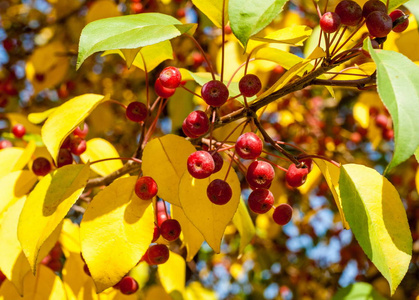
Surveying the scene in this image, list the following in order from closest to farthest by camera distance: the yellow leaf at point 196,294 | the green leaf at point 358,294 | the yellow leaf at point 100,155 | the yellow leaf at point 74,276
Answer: the yellow leaf at point 74,276, the yellow leaf at point 100,155, the green leaf at point 358,294, the yellow leaf at point 196,294

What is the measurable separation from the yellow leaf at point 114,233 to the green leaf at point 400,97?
512 millimetres

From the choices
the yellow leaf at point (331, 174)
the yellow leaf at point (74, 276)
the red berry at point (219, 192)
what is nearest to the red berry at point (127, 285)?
the yellow leaf at point (74, 276)

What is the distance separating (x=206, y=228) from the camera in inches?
35.4

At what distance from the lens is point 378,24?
762 mm

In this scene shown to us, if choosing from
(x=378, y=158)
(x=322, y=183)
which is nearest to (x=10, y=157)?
(x=322, y=183)

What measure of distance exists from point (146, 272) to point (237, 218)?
5.94 feet

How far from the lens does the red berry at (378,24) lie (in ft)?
2.50

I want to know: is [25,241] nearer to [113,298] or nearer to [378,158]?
[113,298]

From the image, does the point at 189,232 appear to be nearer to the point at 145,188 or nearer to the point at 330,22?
the point at 145,188

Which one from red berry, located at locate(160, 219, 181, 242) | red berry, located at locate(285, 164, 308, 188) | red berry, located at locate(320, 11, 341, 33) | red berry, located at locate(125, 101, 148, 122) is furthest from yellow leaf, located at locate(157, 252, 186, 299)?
red berry, located at locate(320, 11, 341, 33)

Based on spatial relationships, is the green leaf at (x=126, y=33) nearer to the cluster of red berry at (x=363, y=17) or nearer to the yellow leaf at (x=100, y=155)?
the cluster of red berry at (x=363, y=17)

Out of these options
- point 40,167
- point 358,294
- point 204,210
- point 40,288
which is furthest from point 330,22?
point 358,294

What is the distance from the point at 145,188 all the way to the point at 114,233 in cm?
11

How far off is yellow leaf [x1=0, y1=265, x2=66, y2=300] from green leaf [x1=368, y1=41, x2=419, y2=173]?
0.89 metres
